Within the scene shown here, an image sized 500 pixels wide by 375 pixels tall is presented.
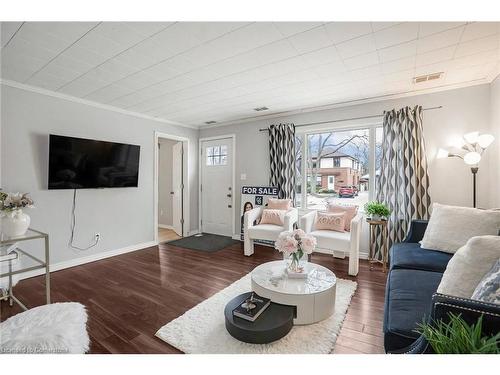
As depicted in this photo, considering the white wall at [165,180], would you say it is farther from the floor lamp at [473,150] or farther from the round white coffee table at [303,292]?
the floor lamp at [473,150]

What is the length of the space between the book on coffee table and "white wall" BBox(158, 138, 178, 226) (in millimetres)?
4580

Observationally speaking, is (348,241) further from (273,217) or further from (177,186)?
(177,186)

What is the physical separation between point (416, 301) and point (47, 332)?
2503mm

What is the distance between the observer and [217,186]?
18.0 feet

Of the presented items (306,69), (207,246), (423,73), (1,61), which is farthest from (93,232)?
(423,73)

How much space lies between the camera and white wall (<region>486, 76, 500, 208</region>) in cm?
286

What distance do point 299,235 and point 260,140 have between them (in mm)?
2829

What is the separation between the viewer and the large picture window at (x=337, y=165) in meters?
3.90

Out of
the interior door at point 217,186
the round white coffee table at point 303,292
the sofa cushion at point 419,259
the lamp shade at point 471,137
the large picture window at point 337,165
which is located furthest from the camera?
the interior door at point 217,186

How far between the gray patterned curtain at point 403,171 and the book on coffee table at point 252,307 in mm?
2431

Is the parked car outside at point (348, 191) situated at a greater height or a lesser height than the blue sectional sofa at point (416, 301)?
greater

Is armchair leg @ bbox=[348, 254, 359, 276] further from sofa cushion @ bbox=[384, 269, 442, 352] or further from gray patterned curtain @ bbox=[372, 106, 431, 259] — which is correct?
sofa cushion @ bbox=[384, 269, 442, 352]

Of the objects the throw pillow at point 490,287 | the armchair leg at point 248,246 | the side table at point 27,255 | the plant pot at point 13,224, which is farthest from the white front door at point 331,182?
the plant pot at point 13,224
